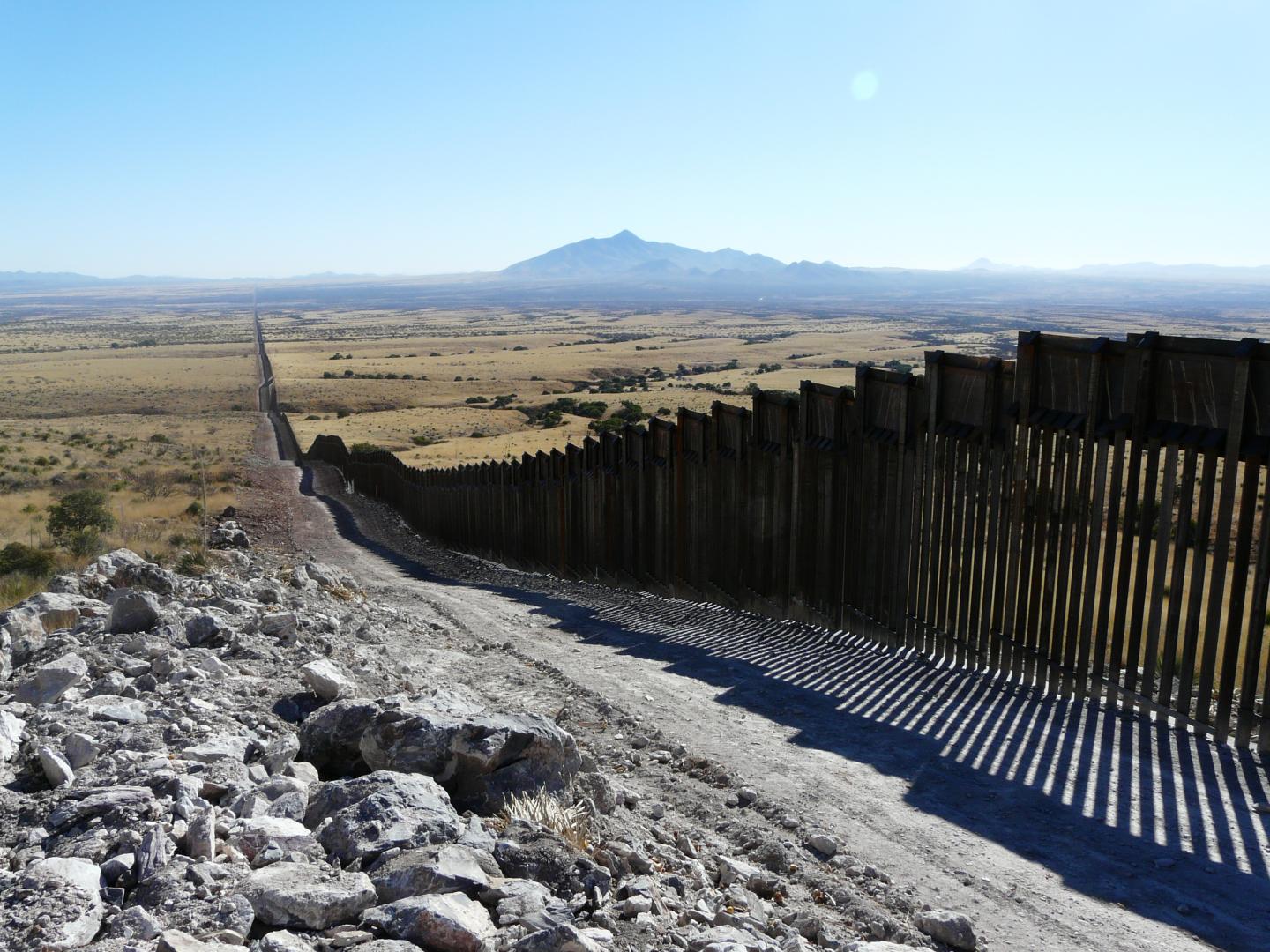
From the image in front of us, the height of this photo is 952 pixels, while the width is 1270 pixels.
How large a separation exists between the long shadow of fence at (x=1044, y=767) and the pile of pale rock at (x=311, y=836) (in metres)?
1.00

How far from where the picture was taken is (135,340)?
606ft

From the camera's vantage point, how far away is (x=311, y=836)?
3779 millimetres

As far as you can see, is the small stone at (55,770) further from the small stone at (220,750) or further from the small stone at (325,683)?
the small stone at (325,683)

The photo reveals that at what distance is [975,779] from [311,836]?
3.18m

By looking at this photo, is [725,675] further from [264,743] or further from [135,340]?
[135,340]

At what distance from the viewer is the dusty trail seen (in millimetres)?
3982

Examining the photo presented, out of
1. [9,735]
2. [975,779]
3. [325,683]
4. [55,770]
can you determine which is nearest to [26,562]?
[325,683]

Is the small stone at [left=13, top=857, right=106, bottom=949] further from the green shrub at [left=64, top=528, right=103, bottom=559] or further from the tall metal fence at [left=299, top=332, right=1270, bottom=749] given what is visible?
the green shrub at [left=64, top=528, right=103, bottom=559]

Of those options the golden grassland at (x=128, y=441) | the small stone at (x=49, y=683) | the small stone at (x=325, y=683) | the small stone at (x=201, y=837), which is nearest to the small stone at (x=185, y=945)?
the small stone at (x=201, y=837)

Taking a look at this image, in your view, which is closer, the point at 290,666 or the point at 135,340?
the point at 290,666

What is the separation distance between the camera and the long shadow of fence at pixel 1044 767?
4152 mm

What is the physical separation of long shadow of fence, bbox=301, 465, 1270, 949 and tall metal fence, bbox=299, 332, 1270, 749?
0.25 meters

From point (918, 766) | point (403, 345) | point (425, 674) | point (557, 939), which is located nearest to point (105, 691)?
point (425, 674)

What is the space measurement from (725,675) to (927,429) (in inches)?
87.3
